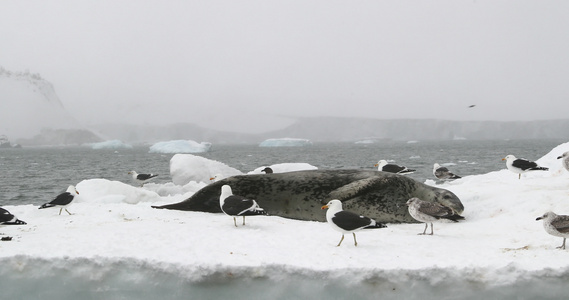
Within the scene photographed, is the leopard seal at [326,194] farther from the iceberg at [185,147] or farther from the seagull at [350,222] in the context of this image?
the iceberg at [185,147]

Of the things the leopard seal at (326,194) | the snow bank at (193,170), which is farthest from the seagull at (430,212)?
the snow bank at (193,170)

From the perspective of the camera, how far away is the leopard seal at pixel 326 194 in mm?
8484

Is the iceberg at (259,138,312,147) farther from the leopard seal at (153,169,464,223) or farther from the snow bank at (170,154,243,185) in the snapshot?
the leopard seal at (153,169,464,223)

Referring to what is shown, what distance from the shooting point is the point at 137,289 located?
510cm

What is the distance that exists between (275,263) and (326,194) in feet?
12.9

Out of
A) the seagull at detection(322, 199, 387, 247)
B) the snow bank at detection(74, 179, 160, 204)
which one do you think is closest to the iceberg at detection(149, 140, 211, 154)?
the snow bank at detection(74, 179, 160, 204)

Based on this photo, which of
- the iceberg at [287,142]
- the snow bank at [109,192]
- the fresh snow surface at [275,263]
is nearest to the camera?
the fresh snow surface at [275,263]

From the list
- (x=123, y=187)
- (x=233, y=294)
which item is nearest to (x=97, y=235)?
(x=233, y=294)

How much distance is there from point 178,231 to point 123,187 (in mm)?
5536

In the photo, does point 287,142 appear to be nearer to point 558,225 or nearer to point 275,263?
point 558,225

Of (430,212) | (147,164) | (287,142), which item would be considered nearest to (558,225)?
(430,212)

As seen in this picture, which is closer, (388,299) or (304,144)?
(388,299)

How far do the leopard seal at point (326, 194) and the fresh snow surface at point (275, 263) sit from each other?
1.35m

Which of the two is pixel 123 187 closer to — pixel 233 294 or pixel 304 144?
pixel 233 294
